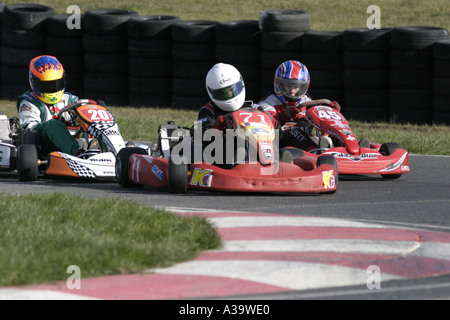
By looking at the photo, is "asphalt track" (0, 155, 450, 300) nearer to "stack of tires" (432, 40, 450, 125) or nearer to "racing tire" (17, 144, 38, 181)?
"racing tire" (17, 144, 38, 181)

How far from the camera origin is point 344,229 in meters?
5.88

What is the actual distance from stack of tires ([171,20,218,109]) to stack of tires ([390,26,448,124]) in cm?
272

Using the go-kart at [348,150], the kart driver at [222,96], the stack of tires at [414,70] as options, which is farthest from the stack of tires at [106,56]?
the kart driver at [222,96]

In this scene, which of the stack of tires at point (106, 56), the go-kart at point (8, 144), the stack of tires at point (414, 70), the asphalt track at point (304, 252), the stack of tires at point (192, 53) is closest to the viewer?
the asphalt track at point (304, 252)

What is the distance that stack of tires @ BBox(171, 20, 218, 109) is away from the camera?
1360 cm

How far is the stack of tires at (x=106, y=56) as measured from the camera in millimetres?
13922

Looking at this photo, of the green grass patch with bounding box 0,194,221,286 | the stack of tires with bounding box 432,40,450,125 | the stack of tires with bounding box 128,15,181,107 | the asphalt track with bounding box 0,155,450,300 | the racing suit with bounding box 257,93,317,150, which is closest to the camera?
the asphalt track with bounding box 0,155,450,300

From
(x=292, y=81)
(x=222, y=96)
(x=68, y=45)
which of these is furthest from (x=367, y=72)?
(x=222, y=96)

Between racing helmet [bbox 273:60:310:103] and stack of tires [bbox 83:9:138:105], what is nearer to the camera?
racing helmet [bbox 273:60:310:103]

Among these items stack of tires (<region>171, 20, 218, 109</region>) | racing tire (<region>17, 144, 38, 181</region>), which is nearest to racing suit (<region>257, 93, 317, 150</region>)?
racing tire (<region>17, 144, 38, 181</region>)

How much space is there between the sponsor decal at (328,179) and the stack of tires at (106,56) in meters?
7.16

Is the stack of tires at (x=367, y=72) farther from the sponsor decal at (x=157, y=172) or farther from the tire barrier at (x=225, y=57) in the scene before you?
A: the sponsor decal at (x=157, y=172)

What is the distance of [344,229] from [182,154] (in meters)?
2.36
